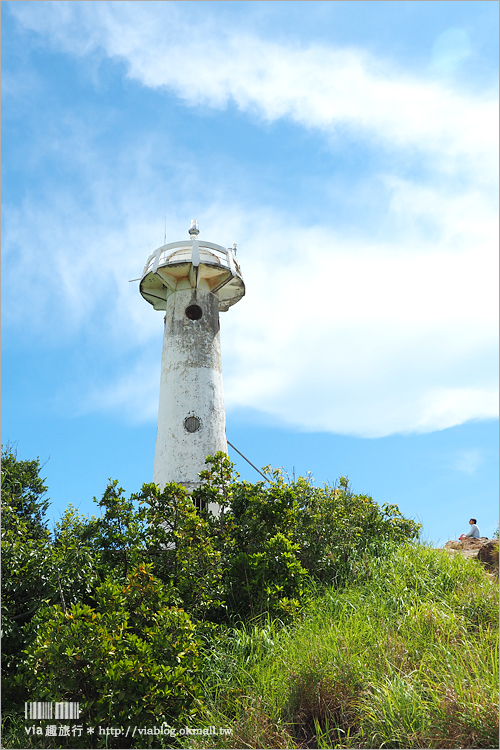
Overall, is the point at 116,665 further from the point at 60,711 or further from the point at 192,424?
the point at 192,424

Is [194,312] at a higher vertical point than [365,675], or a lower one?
higher

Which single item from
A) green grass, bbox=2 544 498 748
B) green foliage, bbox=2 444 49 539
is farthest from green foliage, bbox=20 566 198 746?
green foliage, bbox=2 444 49 539

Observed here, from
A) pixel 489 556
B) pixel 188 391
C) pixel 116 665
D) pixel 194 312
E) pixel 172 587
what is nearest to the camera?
pixel 116 665

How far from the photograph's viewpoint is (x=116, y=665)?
239 inches

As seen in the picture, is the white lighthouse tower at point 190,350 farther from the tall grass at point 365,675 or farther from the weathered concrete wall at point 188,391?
the tall grass at point 365,675

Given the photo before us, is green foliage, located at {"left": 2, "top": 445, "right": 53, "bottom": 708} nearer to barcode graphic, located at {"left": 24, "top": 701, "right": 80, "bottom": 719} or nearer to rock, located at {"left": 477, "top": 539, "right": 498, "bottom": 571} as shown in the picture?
barcode graphic, located at {"left": 24, "top": 701, "right": 80, "bottom": 719}

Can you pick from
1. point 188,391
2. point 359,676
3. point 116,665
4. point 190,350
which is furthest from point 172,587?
point 190,350

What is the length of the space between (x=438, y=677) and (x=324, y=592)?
341cm

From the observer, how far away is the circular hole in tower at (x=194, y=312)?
14.6 m

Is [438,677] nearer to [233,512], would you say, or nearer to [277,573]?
[277,573]

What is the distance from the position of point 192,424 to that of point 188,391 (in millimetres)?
859

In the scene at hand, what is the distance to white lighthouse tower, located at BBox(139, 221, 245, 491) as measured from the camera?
13344 millimetres

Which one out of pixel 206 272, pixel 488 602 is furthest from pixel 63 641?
pixel 206 272

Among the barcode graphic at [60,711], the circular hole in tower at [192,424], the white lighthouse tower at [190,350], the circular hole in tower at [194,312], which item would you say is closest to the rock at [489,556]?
the white lighthouse tower at [190,350]
